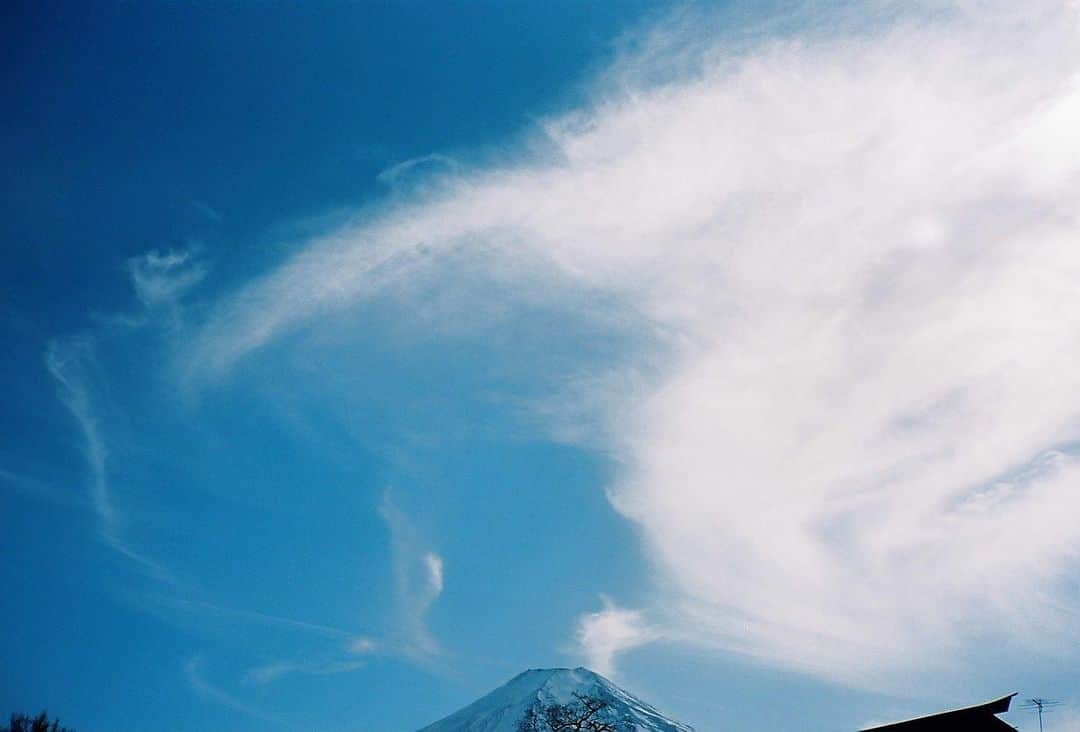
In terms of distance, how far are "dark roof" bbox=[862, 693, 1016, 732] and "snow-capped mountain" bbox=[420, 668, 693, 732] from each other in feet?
364

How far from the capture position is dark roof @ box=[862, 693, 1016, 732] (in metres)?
23.6

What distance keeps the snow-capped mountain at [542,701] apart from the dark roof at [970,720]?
111090 mm

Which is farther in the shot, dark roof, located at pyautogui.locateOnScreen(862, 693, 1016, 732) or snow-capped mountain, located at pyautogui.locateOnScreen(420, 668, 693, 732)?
snow-capped mountain, located at pyautogui.locateOnScreen(420, 668, 693, 732)

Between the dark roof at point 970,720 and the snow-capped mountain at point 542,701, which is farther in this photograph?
the snow-capped mountain at point 542,701

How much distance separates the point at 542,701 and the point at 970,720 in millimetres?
123787

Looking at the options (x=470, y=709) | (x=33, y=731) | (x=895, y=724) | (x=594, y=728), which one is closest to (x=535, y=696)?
(x=470, y=709)

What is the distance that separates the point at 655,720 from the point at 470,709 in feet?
127

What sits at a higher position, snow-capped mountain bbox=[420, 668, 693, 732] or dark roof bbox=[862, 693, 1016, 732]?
snow-capped mountain bbox=[420, 668, 693, 732]

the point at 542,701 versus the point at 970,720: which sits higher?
the point at 542,701

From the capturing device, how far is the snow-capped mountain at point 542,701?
137 metres

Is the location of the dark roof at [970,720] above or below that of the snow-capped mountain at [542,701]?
below

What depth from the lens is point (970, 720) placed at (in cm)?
2420

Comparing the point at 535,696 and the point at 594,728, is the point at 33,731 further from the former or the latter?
the point at 535,696

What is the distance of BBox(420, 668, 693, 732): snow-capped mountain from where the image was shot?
448ft
